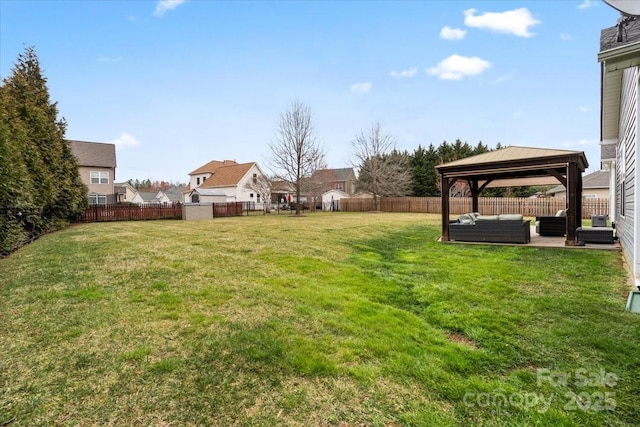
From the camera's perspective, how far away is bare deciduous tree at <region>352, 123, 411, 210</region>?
32062 mm

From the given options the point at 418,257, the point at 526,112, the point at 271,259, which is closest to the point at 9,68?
the point at 271,259

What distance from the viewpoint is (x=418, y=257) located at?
27.3 ft

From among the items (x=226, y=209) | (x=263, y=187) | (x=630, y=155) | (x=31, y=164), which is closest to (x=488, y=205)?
(x=630, y=155)

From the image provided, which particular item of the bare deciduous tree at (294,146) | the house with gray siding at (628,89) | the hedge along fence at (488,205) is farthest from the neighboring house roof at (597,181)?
the bare deciduous tree at (294,146)

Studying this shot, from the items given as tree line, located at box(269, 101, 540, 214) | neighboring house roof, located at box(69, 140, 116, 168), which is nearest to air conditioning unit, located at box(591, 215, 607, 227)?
tree line, located at box(269, 101, 540, 214)

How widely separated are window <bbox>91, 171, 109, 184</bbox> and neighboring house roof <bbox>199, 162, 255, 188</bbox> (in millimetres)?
12648

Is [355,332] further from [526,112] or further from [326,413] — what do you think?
[526,112]

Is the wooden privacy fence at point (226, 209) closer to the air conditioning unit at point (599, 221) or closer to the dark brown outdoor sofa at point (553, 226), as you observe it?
the dark brown outdoor sofa at point (553, 226)

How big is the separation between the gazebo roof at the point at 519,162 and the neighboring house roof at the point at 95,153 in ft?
106

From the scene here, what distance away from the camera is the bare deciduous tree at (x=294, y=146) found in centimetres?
2716

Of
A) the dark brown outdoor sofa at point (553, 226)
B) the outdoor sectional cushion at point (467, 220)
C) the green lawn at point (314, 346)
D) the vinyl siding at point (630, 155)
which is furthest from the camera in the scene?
the dark brown outdoor sofa at point (553, 226)

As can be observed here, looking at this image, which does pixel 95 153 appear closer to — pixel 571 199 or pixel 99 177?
pixel 99 177

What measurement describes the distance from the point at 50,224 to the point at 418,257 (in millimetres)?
16178

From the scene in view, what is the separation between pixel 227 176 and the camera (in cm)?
4109
